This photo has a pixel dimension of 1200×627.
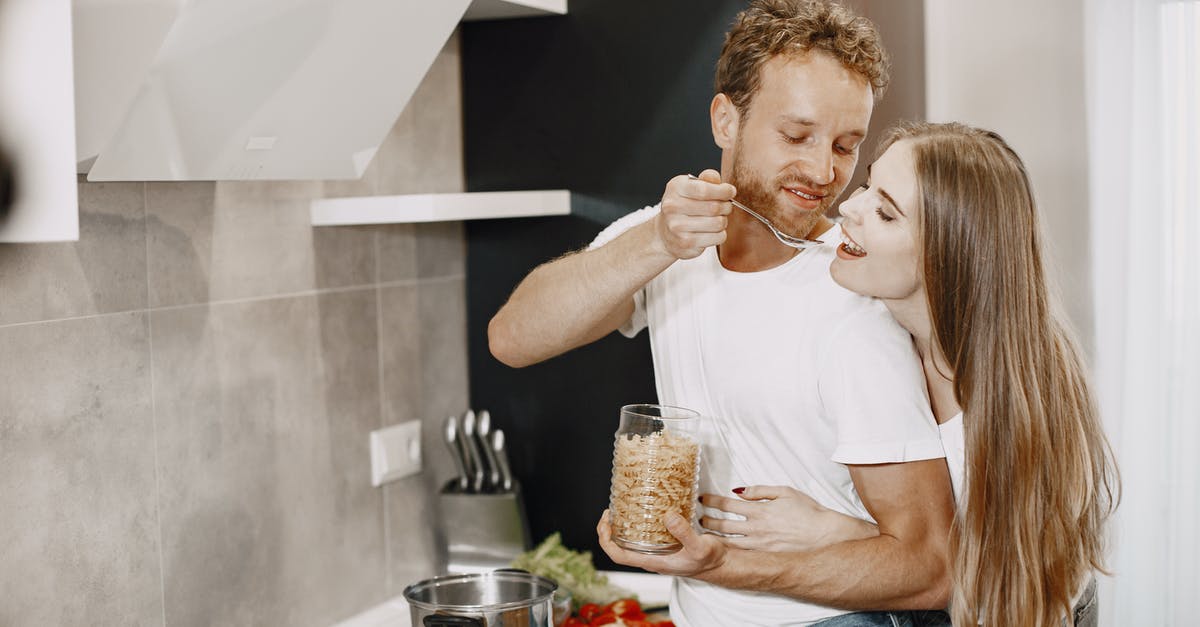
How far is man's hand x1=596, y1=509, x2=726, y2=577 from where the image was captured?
1341 mm

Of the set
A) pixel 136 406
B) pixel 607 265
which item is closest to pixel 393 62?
pixel 607 265

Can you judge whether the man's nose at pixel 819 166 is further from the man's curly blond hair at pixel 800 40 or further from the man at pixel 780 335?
the man's curly blond hair at pixel 800 40

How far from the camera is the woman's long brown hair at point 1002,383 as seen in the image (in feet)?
4.52

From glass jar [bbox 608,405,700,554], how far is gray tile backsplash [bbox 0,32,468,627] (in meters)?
0.75

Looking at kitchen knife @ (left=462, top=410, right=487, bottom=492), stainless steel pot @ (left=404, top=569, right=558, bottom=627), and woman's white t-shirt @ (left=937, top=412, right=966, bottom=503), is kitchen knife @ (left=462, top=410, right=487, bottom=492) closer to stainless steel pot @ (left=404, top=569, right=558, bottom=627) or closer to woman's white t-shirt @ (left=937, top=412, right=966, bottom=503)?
stainless steel pot @ (left=404, top=569, right=558, bottom=627)

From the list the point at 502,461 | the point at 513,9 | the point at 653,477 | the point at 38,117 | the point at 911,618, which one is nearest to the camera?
the point at 38,117

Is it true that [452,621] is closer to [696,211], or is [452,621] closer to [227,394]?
[227,394]

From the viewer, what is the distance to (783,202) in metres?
1.58

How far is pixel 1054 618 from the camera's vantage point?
142 centimetres

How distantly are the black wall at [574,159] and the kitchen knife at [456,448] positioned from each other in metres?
0.14

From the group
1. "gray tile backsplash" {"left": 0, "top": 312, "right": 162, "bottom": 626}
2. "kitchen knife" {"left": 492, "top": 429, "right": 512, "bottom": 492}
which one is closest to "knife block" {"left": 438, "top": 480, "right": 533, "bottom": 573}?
"kitchen knife" {"left": 492, "top": 429, "right": 512, "bottom": 492}

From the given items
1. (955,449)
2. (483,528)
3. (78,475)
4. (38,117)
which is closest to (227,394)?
(78,475)

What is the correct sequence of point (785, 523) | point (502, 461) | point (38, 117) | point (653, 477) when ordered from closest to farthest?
point (38, 117) → point (653, 477) → point (785, 523) → point (502, 461)

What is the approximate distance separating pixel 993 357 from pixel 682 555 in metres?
0.43
